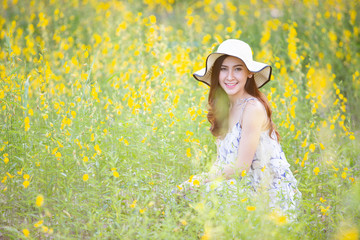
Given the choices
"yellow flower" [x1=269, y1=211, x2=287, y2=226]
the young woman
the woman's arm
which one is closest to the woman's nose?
the young woman

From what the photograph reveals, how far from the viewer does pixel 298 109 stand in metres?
3.70

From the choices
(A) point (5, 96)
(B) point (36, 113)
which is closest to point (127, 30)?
(B) point (36, 113)

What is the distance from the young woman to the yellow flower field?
0.55 feet

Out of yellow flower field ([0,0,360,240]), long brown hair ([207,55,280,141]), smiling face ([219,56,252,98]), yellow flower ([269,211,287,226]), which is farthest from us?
long brown hair ([207,55,280,141])

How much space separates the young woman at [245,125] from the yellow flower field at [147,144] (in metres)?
0.17

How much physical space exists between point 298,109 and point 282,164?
1.23 metres

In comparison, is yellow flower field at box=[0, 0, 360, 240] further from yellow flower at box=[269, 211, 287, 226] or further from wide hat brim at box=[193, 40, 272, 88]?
wide hat brim at box=[193, 40, 272, 88]

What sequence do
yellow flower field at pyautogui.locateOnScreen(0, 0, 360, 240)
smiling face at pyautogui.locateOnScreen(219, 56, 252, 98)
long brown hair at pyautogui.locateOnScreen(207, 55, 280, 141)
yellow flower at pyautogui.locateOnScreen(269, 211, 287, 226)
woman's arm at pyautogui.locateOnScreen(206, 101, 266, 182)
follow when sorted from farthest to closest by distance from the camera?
1. long brown hair at pyautogui.locateOnScreen(207, 55, 280, 141)
2. smiling face at pyautogui.locateOnScreen(219, 56, 252, 98)
3. woman's arm at pyautogui.locateOnScreen(206, 101, 266, 182)
4. yellow flower field at pyautogui.locateOnScreen(0, 0, 360, 240)
5. yellow flower at pyautogui.locateOnScreen(269, 211, 287, 226)

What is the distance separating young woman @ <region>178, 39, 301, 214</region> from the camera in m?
2.56

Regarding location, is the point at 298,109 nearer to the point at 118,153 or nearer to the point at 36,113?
the point at 118,153

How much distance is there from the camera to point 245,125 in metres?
2.59

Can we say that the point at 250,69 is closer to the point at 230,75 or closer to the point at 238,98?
the point at 230,75

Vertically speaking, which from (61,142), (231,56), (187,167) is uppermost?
(231,56)

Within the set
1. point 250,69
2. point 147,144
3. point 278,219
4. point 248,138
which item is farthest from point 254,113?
point 278,219
